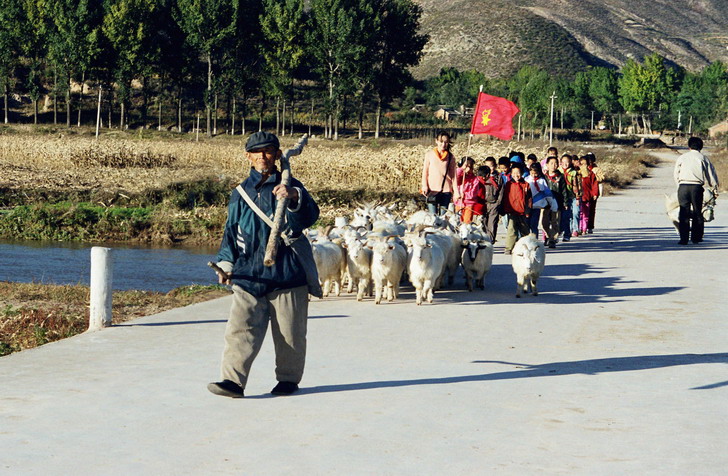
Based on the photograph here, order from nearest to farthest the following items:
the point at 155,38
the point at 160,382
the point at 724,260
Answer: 1. the point at 160,382
2. the point at 724,260
3. the point at 155,38

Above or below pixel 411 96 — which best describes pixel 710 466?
below

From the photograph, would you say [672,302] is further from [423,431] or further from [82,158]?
[82,158]

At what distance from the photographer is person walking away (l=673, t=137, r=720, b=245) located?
2056 cm

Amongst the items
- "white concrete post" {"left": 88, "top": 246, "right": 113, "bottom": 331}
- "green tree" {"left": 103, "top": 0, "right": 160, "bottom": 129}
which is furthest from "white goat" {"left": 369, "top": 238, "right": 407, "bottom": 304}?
"green tree" {"left": 103, "top": 0, "right": 160, "bottom": 129}

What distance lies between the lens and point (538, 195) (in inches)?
757

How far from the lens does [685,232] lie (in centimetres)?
2116

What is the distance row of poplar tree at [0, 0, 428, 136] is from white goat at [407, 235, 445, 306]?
6886 cm

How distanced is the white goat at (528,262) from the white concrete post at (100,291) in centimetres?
550

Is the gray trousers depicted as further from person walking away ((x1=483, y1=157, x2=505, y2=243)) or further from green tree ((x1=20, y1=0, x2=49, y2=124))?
green tree ((x1=20, y1=0, x2=49, y2=124))

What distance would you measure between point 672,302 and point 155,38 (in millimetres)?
75676

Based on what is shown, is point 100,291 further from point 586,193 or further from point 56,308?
point 586,193

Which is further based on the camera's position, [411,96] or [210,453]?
[411,96]

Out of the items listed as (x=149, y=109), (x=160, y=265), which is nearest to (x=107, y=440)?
(x=160, y=265)

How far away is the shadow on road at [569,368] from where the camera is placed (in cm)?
848
